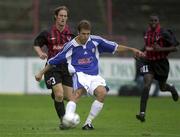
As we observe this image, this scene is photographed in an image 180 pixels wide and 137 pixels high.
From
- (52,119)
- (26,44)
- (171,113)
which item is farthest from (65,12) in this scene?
(26,44)

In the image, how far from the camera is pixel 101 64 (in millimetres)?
27906

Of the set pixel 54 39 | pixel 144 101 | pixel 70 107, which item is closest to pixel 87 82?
pixel 70 107

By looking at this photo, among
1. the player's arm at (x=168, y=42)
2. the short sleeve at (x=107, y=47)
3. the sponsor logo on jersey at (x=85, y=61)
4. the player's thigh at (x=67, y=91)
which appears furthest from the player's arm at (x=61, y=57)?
the player's arm at (x=168, y=42)

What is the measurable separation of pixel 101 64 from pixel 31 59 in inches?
108

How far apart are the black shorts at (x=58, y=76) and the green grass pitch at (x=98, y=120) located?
0.85 metres

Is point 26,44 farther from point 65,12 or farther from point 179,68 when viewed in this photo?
point 65,12

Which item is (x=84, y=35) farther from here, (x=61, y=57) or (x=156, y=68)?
(x=156, y=68)

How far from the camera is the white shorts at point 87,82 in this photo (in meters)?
12.5

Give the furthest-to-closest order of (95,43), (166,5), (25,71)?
(166,5) → (25,71) → (95,43)

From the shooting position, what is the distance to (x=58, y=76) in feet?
43.3

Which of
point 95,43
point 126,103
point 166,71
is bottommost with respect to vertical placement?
point 126,103

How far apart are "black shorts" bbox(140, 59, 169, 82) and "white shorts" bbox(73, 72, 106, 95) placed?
3.20 metres

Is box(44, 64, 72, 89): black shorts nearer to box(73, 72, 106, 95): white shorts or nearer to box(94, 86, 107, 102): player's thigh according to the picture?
box(73, 72, 106, 95): white shorts

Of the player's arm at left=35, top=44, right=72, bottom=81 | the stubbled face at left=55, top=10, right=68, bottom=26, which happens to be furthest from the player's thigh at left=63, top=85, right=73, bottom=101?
the stubbled face at left=55, top=10, right=68, bottom=26
